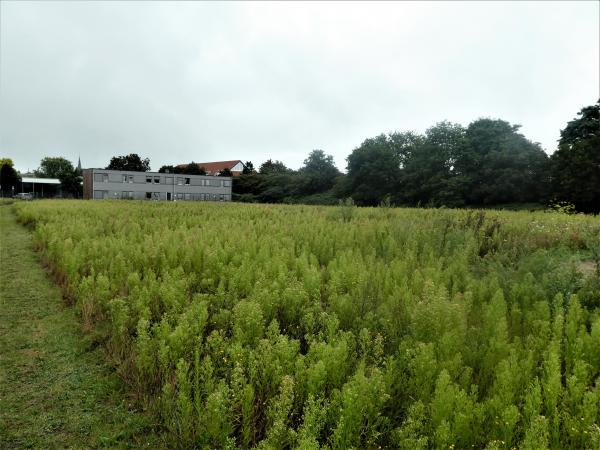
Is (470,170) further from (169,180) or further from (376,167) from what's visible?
(169,180)

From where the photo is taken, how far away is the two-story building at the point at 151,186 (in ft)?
214

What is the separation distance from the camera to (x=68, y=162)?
119 metres

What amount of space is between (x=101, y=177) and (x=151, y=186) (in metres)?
7.95

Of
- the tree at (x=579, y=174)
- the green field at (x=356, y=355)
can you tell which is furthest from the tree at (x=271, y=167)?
the green field at (x=356, y=355)

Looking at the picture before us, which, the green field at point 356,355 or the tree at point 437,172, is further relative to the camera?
the tree at point 437,172

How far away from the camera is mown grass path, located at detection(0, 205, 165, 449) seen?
144 inches

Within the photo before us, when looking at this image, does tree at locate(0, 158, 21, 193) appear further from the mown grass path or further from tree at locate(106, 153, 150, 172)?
the mown grass path

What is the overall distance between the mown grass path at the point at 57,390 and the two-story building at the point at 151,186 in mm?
61529

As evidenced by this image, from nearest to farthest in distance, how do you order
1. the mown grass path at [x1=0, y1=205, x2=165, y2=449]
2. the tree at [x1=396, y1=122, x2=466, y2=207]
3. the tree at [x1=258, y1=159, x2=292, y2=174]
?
the mown grass path at [x1=0, y1=205, x2=165, y2=449] → the tree at [x1=396, y1=122, x2=466, y2=207] → the tree at [x1=258, y1=159, x2=292, y2=174]

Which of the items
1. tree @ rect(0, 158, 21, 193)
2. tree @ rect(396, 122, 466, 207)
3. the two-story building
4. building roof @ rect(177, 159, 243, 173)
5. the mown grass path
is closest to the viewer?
the mown grass path

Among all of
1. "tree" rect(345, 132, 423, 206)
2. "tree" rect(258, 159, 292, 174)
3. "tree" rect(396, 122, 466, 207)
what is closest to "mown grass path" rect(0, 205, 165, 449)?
"tree" rect(396, 122, 466, 207)

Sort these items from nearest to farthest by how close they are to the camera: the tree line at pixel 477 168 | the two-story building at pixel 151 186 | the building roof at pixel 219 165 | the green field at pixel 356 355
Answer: the green field at pixel 356 355, the tree line at pixel 477 168, the two-story building at pixel 151 186, the building roof at pixel 219 165

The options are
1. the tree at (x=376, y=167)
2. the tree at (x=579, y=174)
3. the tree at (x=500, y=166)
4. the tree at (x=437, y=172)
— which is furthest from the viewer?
the tree at (x=376, y=167)

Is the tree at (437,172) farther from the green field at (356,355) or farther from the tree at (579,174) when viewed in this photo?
the green field at (356,355)
